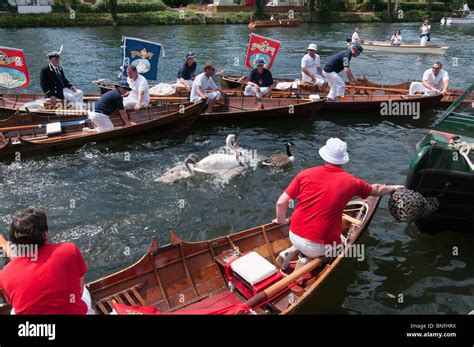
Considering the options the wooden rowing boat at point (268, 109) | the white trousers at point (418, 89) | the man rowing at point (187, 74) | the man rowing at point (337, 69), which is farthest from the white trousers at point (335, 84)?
the man rowing at point (187, 74)

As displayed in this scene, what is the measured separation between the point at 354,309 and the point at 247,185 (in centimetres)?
518

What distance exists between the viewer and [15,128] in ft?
45.6

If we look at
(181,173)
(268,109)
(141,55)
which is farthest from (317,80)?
(181,173)

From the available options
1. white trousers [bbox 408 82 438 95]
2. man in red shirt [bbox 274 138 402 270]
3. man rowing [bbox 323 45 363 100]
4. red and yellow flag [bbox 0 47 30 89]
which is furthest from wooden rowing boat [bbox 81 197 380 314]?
red and yellow flag [bbox 0 47 30 89]

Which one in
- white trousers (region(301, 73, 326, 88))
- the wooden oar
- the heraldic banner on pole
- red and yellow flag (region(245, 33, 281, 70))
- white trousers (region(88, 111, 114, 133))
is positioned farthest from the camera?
white trousers (region(301, 73, 326, 88))

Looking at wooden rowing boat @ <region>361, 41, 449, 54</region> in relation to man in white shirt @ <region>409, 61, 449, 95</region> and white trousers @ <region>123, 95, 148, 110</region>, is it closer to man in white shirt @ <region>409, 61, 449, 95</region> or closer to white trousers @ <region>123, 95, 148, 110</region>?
man in white shirt @ <region>409, 61, 449, 95</region>

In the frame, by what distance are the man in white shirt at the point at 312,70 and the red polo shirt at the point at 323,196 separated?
1300 centimetres

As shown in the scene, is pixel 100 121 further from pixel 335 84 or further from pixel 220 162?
pixel 335 84

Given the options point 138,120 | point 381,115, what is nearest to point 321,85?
point 381,115

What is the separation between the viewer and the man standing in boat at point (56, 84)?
50.1 feet

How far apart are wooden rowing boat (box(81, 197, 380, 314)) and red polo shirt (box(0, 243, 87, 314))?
191 centimetres

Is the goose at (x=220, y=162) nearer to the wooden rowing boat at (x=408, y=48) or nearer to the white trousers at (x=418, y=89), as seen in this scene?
the white trousers at (x=418, y=89)

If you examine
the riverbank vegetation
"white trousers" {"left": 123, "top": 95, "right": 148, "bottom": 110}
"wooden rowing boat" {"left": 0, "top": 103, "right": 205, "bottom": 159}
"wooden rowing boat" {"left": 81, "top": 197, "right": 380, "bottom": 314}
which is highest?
the riverbank vegetation

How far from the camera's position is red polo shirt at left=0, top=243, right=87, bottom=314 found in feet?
15.2
